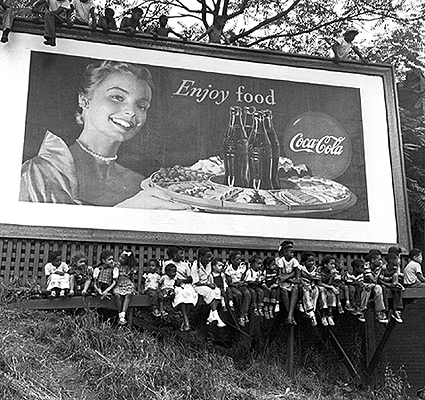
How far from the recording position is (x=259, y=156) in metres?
14.5

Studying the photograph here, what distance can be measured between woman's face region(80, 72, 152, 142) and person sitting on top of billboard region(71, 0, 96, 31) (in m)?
1.37

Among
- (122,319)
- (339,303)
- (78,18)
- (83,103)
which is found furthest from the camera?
(78,18)

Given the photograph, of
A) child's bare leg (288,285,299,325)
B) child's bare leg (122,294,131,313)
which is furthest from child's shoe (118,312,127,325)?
child's bare leg (288,285,299,325)

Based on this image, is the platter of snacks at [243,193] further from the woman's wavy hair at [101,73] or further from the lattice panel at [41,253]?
the woman's wavy hair at [101,73]

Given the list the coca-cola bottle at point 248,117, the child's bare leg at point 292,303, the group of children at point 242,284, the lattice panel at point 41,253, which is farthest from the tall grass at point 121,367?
the coca-cola bottle at point 248,117

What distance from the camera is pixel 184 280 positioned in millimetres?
11289

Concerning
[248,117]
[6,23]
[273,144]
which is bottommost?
[273,144]

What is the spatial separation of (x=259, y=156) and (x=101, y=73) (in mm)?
3693

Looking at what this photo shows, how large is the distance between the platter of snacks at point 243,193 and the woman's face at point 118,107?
1.14 m

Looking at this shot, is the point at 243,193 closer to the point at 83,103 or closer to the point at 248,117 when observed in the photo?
the point at 248,117

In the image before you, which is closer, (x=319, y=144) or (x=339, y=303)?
(x=339, y=303)

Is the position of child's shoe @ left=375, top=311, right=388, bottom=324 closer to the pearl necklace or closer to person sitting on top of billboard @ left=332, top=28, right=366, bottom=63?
the pearl necklace

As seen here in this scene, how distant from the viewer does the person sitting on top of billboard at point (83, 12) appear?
14.5 m

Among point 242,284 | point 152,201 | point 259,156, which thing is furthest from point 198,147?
point 242,284
